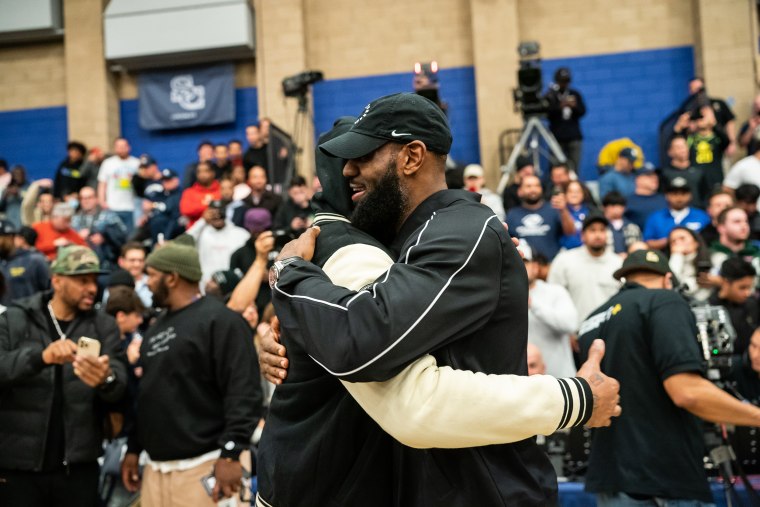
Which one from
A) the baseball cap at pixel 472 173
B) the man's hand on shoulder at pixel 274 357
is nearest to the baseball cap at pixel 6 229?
the baseball cap at pixel 472 173

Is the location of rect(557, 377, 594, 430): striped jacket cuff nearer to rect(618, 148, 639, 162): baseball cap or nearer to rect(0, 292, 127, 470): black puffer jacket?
rect(0, 292, 127, 470): black puffer jacket

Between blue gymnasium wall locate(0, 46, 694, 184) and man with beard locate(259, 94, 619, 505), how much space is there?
1198 centimetres

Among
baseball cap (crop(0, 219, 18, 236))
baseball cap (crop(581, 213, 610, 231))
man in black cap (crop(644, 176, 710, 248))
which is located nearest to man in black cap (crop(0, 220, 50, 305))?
baseball cap (crop(0, 219, 18, 236))

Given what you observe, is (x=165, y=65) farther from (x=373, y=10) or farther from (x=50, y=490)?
(x=50, y=490)

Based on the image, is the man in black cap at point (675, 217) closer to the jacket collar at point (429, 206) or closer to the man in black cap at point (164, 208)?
the man in black cap at point (164, 208)

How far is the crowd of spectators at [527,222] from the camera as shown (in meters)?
6.76

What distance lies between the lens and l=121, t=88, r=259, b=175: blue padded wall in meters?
15.5

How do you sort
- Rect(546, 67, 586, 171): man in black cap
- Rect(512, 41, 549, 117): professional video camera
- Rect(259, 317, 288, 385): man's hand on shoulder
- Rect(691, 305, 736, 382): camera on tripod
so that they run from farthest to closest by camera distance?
Rect(546, 67, 586, 171): man in black cap, Rect(512, 41, 549, 117): professional video camera, Rect(691, 305, 736, 382): camera on tripod, Rect(259, 317, 288, 385): man's hand on shoulder

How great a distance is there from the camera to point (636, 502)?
4.21 m

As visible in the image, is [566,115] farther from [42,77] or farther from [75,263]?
[42,77]

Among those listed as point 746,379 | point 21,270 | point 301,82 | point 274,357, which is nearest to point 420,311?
point 274,357

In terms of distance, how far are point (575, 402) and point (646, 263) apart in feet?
7.40

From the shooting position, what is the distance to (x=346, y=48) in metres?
15.2

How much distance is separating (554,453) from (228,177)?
320 inches
